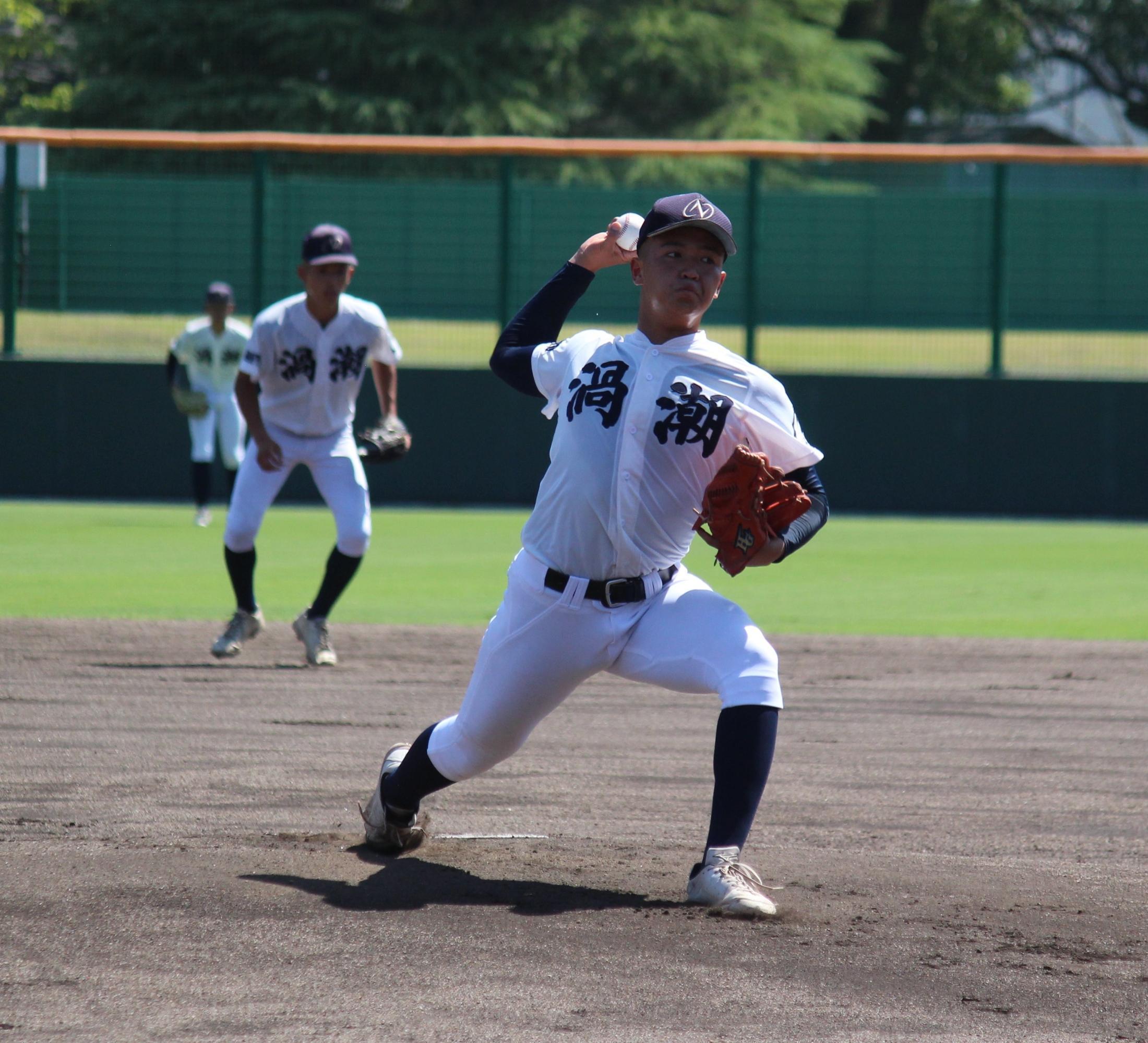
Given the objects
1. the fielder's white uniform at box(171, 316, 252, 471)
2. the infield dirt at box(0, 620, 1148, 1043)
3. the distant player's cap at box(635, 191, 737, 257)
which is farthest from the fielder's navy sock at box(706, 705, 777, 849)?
the fielder's white uniform at box(171, 316, 252, 471)

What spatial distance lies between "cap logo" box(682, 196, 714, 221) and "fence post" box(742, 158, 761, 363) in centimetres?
1263

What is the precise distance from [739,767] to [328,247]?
4.74 metres

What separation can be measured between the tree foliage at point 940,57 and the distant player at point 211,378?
29762mm

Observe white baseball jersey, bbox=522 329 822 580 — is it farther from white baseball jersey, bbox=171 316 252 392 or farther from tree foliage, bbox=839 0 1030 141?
tree foliage, bbox=839 0 1030 141

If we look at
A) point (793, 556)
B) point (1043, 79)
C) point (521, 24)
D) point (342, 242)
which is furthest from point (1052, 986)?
point (1043, 79)

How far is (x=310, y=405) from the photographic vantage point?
27.7 feet

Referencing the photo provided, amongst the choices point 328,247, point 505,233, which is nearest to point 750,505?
point 328,247

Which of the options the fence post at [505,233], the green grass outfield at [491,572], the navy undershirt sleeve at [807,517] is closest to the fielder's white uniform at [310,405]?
the green grass outfield at [491,572]

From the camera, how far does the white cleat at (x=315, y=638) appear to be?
8328 mm

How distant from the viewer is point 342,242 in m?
8.28

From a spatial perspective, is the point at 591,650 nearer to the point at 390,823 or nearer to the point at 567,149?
the point at 390,823

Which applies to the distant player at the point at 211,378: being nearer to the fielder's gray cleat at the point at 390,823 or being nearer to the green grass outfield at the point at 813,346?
the green grass outfield at the point at 813,346

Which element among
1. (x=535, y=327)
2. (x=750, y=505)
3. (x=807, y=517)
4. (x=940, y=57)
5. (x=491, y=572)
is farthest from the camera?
(x=940, y=57)

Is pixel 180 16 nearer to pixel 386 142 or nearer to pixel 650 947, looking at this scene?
A: pixel 386 142
